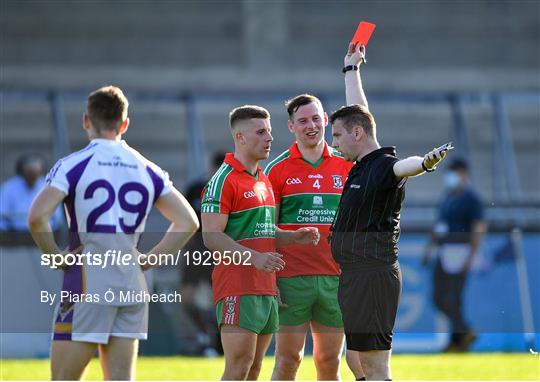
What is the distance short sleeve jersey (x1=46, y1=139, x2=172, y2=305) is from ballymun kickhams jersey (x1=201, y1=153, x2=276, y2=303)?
1257 millimetres

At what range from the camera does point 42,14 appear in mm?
24391

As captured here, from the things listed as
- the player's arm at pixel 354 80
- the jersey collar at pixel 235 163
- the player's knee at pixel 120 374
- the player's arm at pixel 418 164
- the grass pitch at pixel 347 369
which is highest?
the player's arm at pixel 354 80

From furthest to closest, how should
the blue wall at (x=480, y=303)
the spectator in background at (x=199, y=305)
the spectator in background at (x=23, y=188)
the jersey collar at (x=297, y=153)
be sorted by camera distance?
1. the spectator in background at (x=23, y=188)
2. the blue wall at (x=480, y=303)
3. the spectator in background at (x=199, y=305)
4. the jersey collar at (x=297, y=153)

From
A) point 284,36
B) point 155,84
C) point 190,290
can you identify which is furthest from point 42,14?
point 190,290

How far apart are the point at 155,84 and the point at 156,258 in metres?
17.4

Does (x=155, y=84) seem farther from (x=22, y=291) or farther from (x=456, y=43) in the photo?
(x=22, y=291)

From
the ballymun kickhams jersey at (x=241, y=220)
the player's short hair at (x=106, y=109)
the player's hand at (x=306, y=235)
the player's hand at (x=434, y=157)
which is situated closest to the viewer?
the player's short hair at (x=106, y=109)

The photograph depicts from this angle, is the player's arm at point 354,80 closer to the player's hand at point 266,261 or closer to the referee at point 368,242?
the referee at point 368,242

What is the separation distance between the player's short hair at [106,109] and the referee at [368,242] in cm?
156

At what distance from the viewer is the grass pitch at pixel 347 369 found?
1044 centimetres

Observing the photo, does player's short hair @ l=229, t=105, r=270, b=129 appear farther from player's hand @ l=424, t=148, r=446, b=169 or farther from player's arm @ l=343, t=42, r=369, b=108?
player's hand @ l=424, t=148, r=446, b=169

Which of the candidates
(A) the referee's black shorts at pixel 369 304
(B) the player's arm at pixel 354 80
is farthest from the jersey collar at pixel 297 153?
(A) the referee's black shorts at pixel 369 304

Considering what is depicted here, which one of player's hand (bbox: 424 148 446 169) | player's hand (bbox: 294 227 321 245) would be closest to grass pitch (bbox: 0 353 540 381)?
player's hand (bbox: 294 227 321 245)

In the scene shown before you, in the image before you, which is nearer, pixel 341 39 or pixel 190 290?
pixel 190 290
